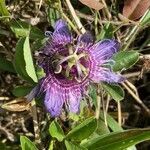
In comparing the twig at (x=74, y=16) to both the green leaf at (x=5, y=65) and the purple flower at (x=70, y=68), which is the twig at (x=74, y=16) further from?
the green leaf at (x=5, y=65)

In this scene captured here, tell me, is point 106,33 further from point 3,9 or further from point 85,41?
point 3,9

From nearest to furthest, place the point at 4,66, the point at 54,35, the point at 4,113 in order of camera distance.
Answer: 1. the point at 54,35
2. the point at 4,66
3. the point at 4,113

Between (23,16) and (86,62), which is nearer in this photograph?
(86,62)

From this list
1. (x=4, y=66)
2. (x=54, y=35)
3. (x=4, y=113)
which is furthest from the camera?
(x=4, y=113)

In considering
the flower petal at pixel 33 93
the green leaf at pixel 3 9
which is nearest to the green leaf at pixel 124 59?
the flower petal at pixel 33 93

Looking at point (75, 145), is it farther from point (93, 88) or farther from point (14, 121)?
point (14, 121)

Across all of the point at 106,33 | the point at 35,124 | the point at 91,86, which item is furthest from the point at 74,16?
the point at 35,124

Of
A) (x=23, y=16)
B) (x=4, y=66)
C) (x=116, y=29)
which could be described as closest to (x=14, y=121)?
(x=4, y=66)

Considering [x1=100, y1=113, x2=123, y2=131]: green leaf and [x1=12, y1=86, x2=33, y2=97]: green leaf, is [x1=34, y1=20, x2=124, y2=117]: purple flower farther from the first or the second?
[x1=100, y1=113, x2=123, y2=131]: green leaf
